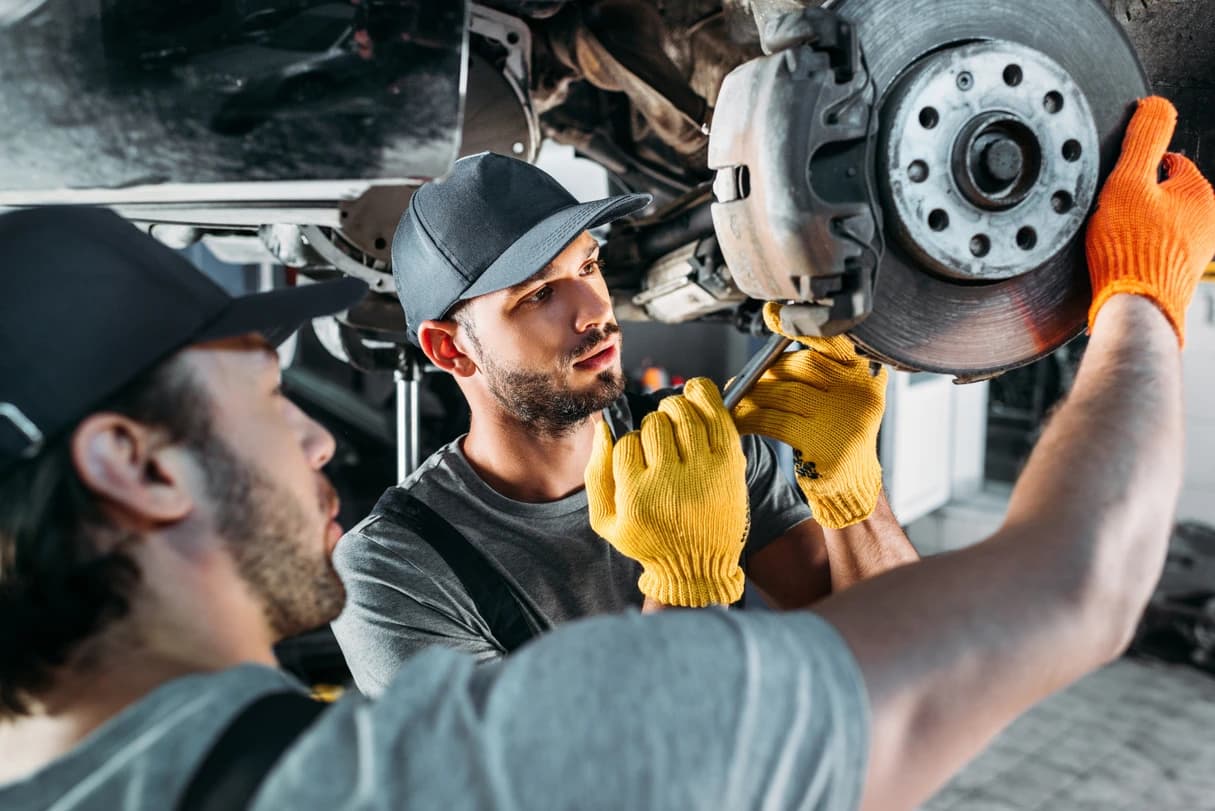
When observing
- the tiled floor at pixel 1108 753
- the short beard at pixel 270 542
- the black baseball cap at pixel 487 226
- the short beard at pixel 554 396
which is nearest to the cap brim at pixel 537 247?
the black baseball cap at pixel 487 226

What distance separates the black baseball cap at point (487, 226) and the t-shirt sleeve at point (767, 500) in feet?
1.24

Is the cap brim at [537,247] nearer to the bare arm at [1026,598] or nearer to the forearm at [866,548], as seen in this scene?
the forearm at [866,548]

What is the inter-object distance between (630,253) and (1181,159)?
1184 millimetres

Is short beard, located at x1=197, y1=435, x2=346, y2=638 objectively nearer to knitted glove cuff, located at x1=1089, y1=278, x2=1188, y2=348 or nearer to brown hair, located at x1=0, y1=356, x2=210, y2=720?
brown hair, located at x1=0, y1=356, x2=210, y2=720

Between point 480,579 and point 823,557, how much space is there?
450 millimetres

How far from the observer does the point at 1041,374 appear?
4.25m

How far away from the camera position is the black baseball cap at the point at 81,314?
603 mm

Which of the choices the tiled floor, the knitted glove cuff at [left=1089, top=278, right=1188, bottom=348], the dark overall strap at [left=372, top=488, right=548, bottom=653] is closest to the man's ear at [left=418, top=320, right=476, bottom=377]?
the dark overall strap at [left=372, top=488, right=548, bottom=653]

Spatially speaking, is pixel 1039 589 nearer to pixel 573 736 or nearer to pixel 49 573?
pixel 573 736

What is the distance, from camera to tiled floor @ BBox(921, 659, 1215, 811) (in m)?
2.50

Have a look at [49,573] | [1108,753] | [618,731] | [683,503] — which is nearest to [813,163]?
[683,503]

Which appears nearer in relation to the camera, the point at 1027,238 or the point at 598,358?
the point at 1027,238

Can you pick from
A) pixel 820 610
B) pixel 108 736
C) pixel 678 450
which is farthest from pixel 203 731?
pixel 678 450

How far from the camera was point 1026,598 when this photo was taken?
586mm
